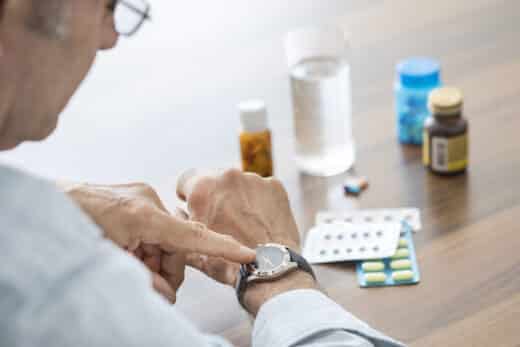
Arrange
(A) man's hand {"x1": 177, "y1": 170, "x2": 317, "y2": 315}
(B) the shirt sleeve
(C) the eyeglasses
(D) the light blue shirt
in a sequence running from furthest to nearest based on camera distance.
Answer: (A) man's hand {"x1": 177, "y1": 170, "x2": 317, "y2": 315} → (B) the shirt sleeve → (C) the eyeglasses → (D) the light blue shirt

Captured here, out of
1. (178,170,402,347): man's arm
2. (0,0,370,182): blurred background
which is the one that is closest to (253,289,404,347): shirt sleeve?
(178,170,402,347): man's arm

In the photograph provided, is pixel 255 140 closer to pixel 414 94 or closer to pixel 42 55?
pixel 414 94

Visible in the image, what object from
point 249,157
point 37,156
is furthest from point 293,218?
point 37,156

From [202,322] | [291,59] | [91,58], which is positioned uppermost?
[91,58]

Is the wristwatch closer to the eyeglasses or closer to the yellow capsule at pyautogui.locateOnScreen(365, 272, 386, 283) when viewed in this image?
the yellow capsule at pyautogui.locateOnScreen(365, 272, 386, 283)

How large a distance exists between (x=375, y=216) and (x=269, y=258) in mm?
228

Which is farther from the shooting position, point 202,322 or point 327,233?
point 327,233

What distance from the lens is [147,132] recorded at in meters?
1.67

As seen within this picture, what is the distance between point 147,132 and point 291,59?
0.31m

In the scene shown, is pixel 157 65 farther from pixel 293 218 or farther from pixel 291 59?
pixel 293 218

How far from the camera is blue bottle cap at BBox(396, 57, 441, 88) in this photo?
153cm

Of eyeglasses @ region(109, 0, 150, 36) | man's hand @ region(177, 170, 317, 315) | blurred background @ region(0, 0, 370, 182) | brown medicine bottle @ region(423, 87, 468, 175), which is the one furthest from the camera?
blurred background @ region(0, 0, 370, 182)

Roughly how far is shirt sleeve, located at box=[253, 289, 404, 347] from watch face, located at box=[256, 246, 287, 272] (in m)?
0.08

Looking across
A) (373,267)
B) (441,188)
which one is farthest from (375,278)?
(441,188)
